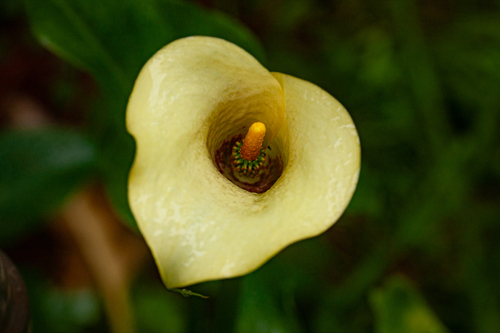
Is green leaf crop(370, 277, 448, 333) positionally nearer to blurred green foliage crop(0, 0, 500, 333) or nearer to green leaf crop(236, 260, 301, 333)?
blurred green foliage crop(0, 0, 500, 333)

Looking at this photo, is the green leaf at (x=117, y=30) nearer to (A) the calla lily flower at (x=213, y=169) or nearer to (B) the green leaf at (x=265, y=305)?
(A) the calla lily flower at (x=213, y=169)

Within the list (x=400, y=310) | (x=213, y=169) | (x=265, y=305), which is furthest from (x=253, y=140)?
(x=400, y=310)

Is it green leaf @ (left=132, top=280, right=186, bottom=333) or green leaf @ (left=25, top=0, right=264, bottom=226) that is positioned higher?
green leaf @ (left=25, top=0, right=264, bottom=226)

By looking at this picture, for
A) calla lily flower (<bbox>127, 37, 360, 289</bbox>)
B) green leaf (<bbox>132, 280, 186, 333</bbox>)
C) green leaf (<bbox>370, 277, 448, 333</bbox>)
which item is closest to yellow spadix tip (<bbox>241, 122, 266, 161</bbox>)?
calla lily flower (<bbox>127, 37, 360, 289</bbox>)

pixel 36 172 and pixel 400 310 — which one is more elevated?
pixel 36 172

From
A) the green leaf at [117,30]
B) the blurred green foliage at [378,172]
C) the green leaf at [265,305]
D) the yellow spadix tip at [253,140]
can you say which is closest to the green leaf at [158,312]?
the blurred green foliage at [378,172]

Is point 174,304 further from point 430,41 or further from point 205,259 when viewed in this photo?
point 430,41

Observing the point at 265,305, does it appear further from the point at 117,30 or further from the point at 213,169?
the point at 117,30
